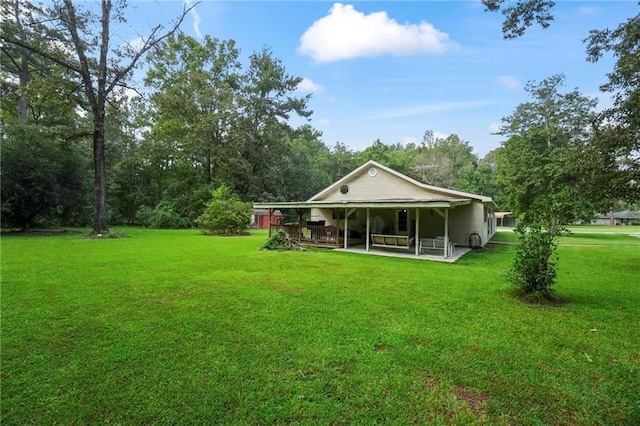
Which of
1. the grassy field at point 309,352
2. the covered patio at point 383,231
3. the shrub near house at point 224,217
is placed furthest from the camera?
the shrub near house at point 224,217

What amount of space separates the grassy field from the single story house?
6.21 meters

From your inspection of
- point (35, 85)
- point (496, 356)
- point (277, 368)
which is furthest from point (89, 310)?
point (35, 85)

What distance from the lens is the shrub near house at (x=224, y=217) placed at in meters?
18.6

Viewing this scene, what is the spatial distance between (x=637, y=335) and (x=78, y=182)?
72.8ft

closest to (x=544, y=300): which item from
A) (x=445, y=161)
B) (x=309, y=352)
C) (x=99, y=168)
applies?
(x=309, y=352)

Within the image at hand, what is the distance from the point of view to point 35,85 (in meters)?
13.8

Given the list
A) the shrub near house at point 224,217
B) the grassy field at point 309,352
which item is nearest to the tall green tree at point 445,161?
the shrub near house at point 224,217

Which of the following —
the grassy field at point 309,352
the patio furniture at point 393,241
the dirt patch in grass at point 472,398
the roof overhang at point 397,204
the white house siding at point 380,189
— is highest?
the white house siding at point 380,189

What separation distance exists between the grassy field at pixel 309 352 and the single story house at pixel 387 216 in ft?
20.4

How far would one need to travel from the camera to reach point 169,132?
25.7 meters

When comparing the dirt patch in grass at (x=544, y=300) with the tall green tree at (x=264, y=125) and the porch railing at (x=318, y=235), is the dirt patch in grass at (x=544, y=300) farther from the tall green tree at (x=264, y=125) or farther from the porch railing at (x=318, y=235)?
the tall green tree at (x=264, y=125)

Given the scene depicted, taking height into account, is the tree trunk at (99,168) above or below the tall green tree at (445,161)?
below

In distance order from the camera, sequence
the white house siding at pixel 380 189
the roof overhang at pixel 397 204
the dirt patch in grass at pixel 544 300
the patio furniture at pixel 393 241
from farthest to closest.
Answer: the white house siding at pixel 380 189 → the patio furniture at pixel 393 241 → the roof overhang at pixel 397 204 → the dirt patch in grass at pixel 544 300

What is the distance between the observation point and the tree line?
46.8 feet
